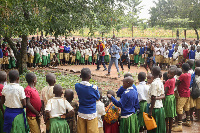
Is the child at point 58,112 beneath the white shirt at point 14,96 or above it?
beneath

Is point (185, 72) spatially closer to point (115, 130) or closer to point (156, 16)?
point (115, 130)

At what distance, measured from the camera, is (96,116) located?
3.75 meters

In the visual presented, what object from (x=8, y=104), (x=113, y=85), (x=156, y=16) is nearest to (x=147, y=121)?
(x=8, y=104)

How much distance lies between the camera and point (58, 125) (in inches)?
138

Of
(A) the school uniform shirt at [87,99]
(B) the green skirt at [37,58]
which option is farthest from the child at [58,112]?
(B) the green skirt at [37,58]

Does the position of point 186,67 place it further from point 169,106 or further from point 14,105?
point 14,105

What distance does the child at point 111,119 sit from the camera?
159 inches

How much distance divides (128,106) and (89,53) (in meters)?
10.8

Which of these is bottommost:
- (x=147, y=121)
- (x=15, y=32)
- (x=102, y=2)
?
(x=147, y=121)

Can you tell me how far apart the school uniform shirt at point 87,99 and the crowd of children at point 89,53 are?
7.69m

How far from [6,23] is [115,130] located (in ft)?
17.9

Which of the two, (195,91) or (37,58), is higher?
(37,58)

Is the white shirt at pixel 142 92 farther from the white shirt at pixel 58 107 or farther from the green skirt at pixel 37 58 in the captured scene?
the green skirt at pixel 37 58

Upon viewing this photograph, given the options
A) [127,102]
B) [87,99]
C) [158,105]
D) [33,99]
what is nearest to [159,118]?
[158,105]
